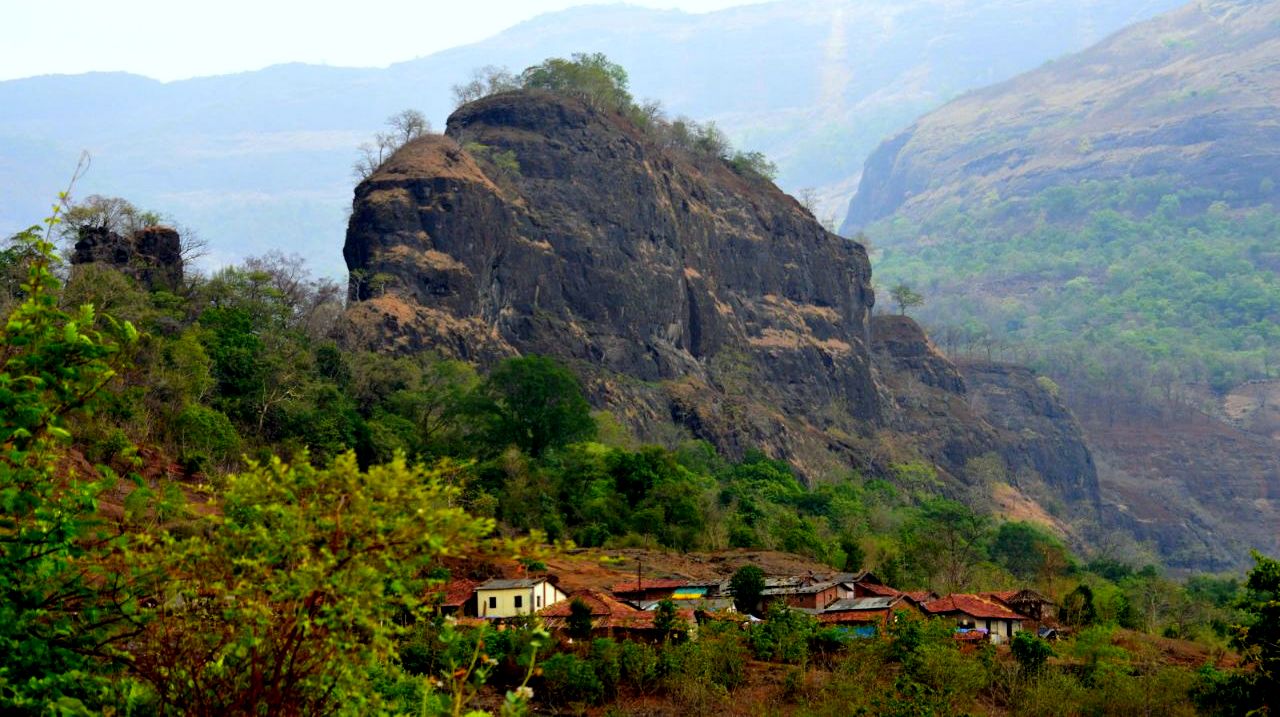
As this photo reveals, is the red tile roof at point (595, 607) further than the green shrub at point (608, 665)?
Yes

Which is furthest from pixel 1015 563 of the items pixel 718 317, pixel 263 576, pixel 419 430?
pixel 263 576

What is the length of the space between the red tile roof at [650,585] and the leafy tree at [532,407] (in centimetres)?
1476

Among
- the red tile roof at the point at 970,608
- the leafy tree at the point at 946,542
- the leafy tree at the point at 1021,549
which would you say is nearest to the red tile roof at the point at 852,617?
the red tile roof at the point at 970,608

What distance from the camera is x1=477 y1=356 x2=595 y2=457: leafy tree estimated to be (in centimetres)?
6719

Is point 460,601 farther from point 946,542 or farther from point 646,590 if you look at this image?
point 946,542

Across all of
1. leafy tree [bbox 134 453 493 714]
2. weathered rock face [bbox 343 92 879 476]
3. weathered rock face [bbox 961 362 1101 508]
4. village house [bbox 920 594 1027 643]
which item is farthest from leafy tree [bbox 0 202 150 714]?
weathered rock face [bbox 961 362 1101 508]

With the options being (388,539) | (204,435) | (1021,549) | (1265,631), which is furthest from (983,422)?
(388,539)

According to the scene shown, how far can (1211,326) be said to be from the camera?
197m

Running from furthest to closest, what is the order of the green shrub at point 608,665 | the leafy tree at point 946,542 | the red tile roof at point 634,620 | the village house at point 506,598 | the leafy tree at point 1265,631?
the leafy tree at point 946,542, the village house at point 506,598, the red tile roof at point 634,620, the green shrub at point 608,665, the leafy tree at point 1265,631

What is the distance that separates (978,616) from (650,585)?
11.9 metres

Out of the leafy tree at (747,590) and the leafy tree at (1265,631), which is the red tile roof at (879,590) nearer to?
the leafy tree at (747,590)

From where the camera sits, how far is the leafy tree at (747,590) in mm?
50188

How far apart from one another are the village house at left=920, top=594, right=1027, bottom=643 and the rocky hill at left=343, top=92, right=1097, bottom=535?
31.5 metres

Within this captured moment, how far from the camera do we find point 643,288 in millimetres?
88812
